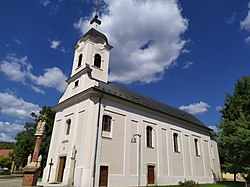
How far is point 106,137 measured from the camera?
658 inches

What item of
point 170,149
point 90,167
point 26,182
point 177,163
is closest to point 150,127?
point 170,149

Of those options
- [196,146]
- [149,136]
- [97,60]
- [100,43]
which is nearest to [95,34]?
[100,43]

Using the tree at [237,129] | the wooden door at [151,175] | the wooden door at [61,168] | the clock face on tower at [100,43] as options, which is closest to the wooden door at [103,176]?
the wooden door at [61,168]

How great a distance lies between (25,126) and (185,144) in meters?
30.0

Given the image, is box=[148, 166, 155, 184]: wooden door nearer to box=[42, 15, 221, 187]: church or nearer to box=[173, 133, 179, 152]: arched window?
box=[42, 15, 221, 187]: church

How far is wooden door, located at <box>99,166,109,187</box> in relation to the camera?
1531 cm

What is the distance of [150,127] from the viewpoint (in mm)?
21375

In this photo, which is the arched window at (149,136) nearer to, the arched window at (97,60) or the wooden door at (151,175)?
the wooden door at (151,175)

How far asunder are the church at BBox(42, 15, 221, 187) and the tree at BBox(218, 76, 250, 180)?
612 centimetres

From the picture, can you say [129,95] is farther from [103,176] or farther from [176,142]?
[103,176]

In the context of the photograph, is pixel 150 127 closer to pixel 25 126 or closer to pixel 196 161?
pixel 196 161

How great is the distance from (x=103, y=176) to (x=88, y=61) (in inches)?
449

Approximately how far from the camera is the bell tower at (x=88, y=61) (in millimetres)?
19797

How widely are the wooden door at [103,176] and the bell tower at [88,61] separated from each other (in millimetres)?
7544
